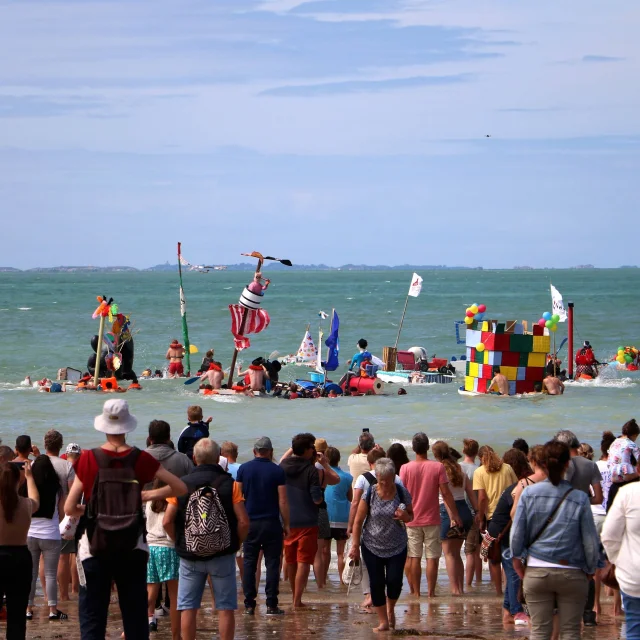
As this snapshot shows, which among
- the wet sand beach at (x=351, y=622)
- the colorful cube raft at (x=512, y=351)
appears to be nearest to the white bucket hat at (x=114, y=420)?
the wet sand beach at (x=351, y=622)

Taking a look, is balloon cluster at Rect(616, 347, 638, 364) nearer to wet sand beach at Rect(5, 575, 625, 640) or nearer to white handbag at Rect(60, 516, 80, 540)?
wet sand beach at Rect(5, 575, 625, 640)

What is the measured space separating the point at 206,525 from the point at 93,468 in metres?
0.97

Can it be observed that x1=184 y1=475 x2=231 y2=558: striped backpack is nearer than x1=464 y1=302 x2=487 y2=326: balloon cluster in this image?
Yes

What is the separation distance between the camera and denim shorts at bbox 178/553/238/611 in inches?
254

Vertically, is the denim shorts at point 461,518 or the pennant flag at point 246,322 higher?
the pennant flag at point 246,322

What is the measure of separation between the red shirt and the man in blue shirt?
2.25 metres

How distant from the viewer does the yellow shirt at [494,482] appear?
8609mm

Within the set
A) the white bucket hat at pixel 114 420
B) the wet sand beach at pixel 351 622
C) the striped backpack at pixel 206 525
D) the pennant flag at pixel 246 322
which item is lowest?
the wet sand beach at pixel 351 622

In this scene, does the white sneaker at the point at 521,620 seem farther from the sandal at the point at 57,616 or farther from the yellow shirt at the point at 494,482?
the sandal at the point at 57,616

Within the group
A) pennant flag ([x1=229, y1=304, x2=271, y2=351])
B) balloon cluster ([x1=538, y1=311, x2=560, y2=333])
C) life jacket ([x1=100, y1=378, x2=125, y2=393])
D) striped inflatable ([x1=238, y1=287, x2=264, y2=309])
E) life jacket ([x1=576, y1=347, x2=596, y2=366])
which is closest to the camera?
striped inflatable ([x1=238, y1=287, x2=264, y2=309])

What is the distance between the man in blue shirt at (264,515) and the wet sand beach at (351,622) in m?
0.20

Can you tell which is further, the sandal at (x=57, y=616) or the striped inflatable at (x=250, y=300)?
the striped inflatable at (x=250, y=300)

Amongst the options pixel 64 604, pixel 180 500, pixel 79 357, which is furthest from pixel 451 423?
pixel 79 357

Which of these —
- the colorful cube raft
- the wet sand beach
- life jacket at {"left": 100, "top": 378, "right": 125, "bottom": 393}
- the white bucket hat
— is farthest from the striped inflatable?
the white bucket hat
